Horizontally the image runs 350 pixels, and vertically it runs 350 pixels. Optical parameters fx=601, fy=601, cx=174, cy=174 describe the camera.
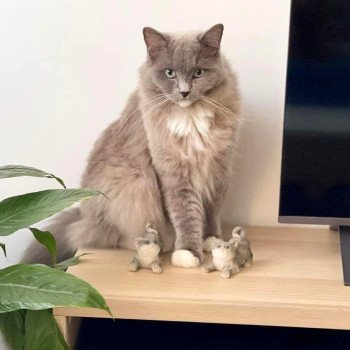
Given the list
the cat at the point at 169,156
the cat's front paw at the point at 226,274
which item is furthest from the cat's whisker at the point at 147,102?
the cat's front paw at the point at 226,274

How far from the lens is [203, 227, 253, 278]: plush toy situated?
1.21m

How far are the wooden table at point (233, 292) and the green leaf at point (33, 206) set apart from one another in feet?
0.63

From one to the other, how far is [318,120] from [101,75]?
0.58 meters

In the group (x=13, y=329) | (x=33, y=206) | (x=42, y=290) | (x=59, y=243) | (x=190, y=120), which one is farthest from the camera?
(x=59, y=243)

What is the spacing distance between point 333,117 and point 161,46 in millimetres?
387

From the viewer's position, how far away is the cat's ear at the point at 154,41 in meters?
1.24

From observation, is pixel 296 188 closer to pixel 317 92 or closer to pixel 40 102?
pixel 317 92

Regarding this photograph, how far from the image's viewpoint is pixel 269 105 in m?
1.51

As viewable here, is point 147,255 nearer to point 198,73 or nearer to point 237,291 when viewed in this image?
point 237,291

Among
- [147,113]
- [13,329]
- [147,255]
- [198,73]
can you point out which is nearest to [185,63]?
[198,73]

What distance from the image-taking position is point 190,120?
1293 millimetres

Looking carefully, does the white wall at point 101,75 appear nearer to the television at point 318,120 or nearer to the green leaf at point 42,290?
the television at point 318,120

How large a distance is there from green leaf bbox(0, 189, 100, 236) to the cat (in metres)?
0.30

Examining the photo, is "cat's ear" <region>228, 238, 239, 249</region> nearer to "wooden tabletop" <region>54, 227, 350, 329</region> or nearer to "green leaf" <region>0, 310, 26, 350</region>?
"wooden tabletop" <region>54, 227, 350, 329</region>
